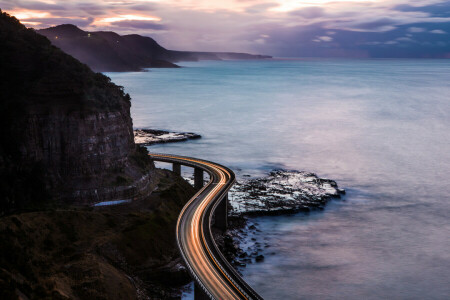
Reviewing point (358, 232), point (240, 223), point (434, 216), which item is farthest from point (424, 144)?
point (240, 223)

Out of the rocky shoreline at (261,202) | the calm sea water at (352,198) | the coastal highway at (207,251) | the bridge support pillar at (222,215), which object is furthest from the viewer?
the bridge support pillar at (222,215)

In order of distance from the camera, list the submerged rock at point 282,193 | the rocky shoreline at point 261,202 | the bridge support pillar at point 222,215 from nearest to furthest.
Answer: the rocky shoreline at point 261,202, the bridge support pillar at point 222,215, the submerged rock at point 282,193

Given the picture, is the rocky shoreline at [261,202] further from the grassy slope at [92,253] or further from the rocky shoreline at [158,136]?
the rocky shoreline at [158,136]

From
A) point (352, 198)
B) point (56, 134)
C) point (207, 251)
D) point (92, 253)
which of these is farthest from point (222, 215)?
point (352, 198)

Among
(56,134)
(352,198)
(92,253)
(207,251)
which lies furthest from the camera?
(352,198)

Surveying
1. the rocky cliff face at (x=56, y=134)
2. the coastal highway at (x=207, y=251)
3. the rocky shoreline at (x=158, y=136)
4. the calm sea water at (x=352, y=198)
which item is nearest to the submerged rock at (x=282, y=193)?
the calm sea water at (x=352, y=198)

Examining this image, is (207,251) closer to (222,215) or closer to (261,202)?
(222,215)

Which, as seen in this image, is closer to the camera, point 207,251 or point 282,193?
point 207,251
